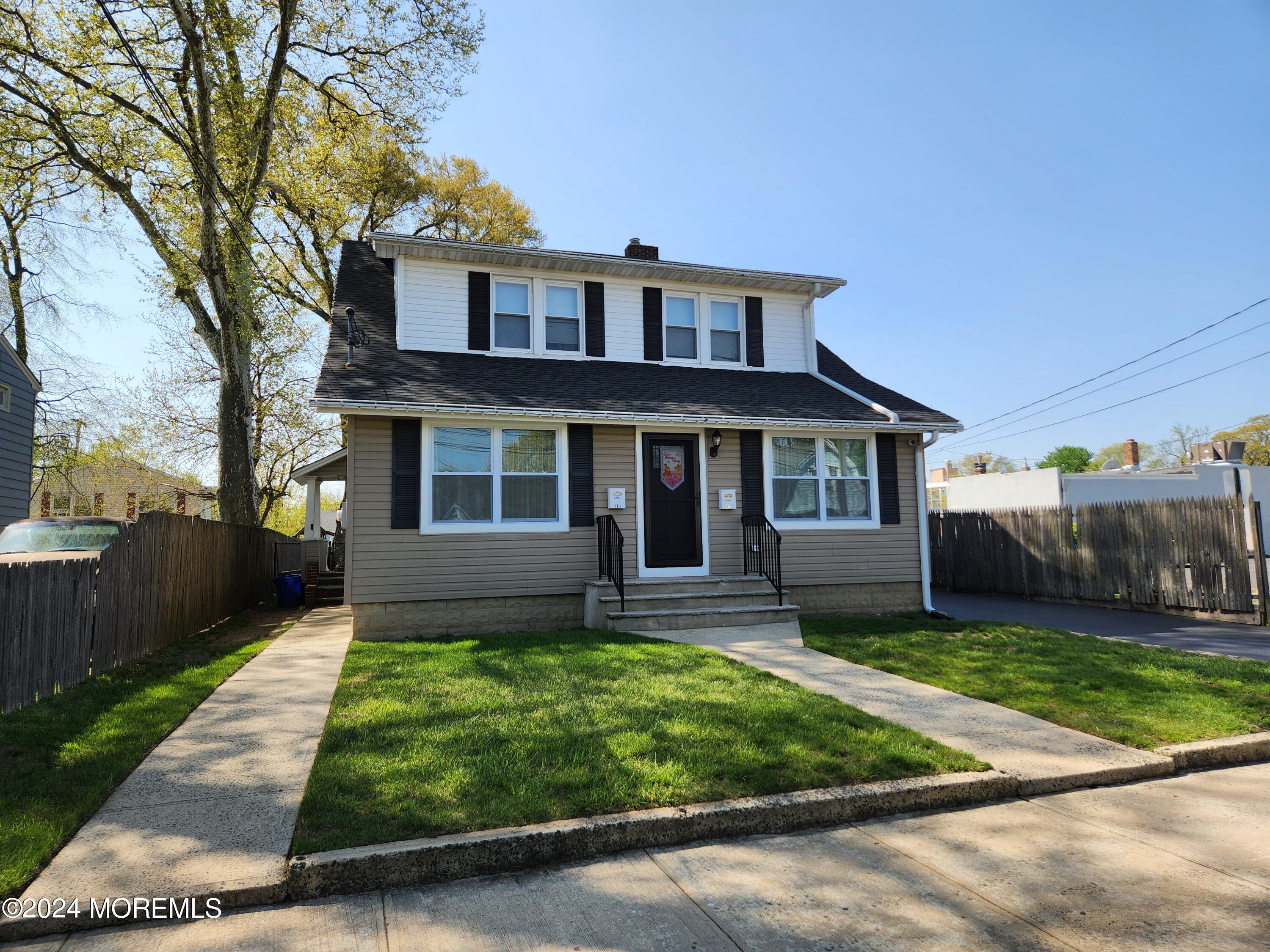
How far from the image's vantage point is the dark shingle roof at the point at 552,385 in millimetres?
8906

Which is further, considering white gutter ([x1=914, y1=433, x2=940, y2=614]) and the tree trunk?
the tree trunk

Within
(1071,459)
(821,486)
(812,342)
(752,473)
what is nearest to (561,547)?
(752,473)

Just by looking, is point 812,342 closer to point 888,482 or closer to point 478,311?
point 888,482

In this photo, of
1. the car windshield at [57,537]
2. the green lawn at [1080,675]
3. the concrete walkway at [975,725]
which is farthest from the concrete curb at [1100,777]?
the car windshield at [57,537]

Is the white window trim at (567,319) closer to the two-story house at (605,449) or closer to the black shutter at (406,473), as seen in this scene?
the two-story house at (605,449)

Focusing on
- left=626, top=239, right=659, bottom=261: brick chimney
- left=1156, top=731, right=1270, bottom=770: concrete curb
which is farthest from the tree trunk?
left=1156, top=731, right=1270, bottom=770: concrete curb

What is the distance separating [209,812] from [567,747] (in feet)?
6.12

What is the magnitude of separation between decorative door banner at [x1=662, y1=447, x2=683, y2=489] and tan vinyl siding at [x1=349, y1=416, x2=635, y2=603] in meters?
0.80

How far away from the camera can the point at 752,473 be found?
10.4 meters

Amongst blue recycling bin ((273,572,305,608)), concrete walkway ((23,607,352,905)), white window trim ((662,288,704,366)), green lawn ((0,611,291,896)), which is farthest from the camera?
blue recycling bin ((273,572,305,608))

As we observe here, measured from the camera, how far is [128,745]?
4.35 meters

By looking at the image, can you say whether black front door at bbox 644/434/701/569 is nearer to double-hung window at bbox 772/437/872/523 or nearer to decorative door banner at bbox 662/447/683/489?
decorative door banner at bbox 662/447/683/489

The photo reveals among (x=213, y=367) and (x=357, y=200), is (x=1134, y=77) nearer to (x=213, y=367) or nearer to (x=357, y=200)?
(x=357, y=200)

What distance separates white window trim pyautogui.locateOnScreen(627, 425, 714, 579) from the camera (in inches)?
388
